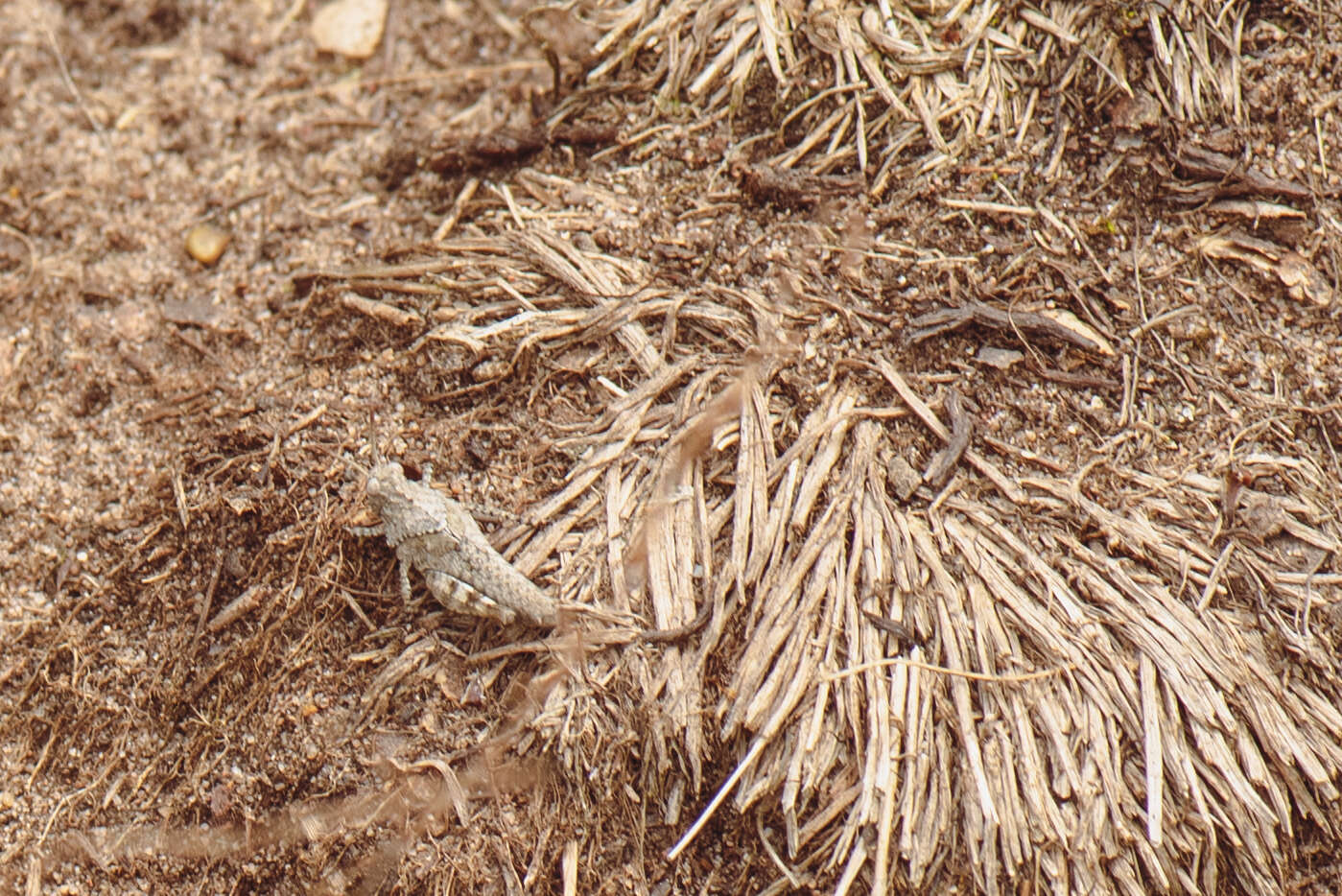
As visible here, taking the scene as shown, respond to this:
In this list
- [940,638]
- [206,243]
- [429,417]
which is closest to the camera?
[940,638]

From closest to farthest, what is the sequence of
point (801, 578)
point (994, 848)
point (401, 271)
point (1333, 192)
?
point (994, 848), point (801, 578), point (1333, 192), point (401, 271)

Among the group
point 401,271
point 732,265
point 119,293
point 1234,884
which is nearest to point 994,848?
point 1234,884

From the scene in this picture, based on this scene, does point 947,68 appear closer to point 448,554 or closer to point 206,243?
point 448,554

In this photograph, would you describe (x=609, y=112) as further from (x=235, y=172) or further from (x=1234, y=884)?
(x=1234, y=884)

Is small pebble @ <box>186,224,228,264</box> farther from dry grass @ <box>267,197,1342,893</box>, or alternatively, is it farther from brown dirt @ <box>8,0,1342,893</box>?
dry grass @ <box>267,197,1342,893</box>

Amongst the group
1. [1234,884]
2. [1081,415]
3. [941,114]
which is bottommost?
[1234,884]

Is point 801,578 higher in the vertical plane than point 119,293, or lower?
higher

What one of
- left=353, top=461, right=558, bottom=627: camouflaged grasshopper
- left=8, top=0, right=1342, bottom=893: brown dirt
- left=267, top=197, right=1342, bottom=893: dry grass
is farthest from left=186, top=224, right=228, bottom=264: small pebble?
left=267, top=197, right=1342, bottom=893: dry grass

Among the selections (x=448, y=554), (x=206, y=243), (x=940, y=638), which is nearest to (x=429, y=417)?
(x=448, y=554)

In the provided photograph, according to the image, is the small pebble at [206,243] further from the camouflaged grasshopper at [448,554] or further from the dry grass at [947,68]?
the dry grass at [947,68]
